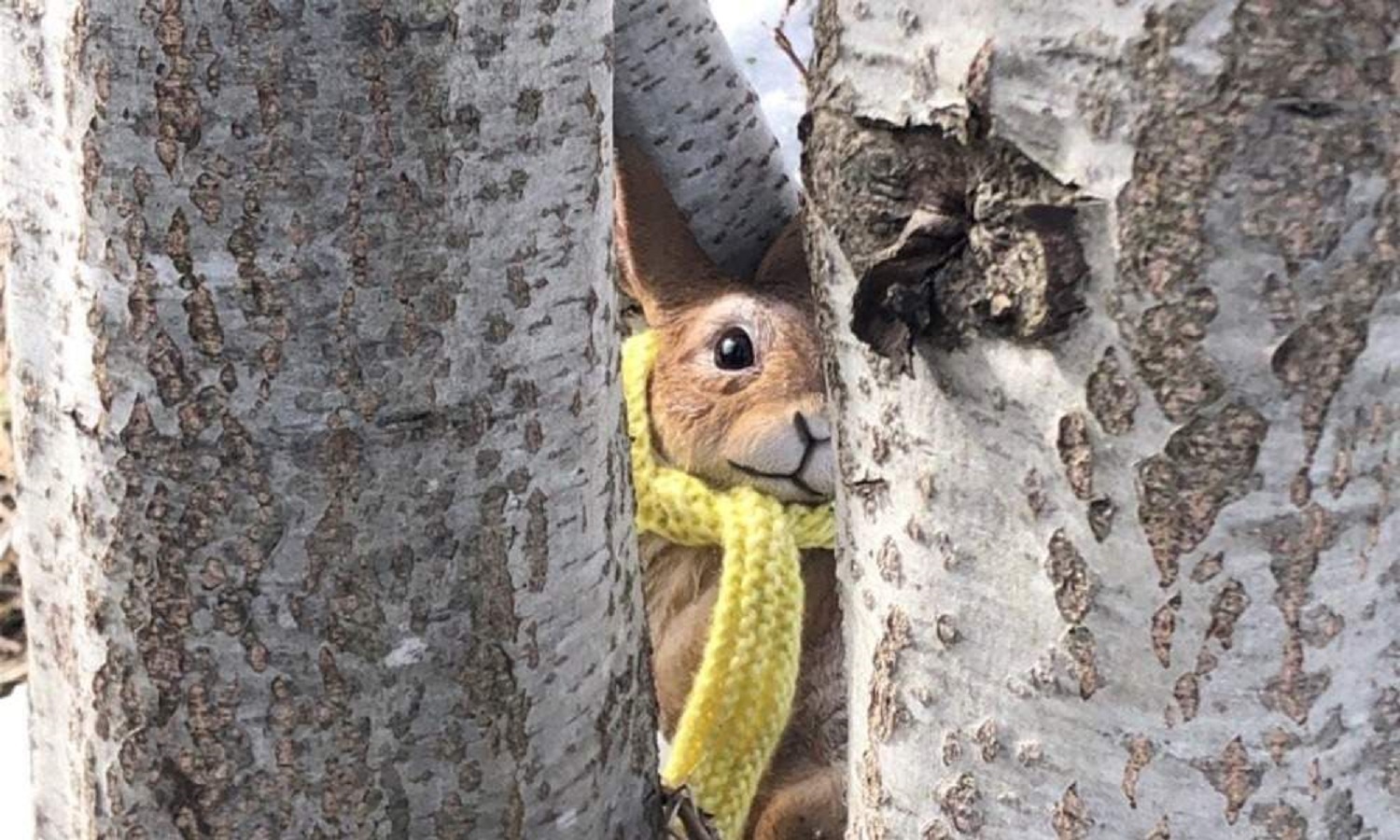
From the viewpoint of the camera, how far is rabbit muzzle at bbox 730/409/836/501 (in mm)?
1125

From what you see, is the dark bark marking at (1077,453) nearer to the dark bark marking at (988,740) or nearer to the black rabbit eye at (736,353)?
the dark bark marking at (988,740)

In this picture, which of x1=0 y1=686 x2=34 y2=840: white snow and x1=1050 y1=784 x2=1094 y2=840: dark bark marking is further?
x1=0 y1=686 x2=34 y2=840: white snow

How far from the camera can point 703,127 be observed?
124 cm

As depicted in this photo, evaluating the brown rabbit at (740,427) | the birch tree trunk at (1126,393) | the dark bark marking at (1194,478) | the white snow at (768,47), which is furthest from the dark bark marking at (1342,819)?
the white snow at (768,47)

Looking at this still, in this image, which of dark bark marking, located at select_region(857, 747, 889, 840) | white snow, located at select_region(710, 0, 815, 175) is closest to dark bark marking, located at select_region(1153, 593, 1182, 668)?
dark bark marking, located at select_region(857, 747, 889, 840)

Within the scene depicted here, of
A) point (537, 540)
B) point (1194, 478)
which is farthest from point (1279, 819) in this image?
point (537, 540)

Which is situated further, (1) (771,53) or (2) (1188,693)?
(1) (771,53)

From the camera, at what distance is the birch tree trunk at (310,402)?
0.62m

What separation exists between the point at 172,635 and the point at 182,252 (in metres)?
0.18

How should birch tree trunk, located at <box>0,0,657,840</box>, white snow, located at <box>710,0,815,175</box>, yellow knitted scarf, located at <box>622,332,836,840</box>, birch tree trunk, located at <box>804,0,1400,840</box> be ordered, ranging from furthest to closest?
white snow, located at <box>710,0,815,175</box> < yellow knitted scarf, located at <box>622,332,836,840</box> < birch tree trunk, located at <box>0,0,657,840</box> < birch tree trunk, located at <box>804,0,1400,840</box>

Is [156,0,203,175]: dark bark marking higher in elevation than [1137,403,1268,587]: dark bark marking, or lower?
higher

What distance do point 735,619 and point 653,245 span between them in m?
0.33

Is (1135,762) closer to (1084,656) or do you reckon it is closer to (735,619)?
(1084,656)

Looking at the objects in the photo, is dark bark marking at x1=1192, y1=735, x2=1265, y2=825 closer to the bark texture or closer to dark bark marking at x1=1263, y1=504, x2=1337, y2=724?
dark bark marking at x1=1263, y1=504, x2=1337, y2=724
